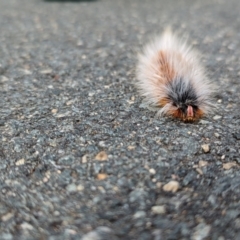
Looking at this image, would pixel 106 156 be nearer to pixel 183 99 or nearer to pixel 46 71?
pixel 183 99

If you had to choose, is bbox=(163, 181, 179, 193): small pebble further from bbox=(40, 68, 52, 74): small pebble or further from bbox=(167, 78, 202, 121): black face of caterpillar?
bbox=(40, 68, 52, 74): small pebble

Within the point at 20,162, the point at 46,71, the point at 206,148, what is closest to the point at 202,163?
the point at 206,148

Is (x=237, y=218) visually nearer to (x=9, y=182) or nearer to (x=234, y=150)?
(x=234, y=150)

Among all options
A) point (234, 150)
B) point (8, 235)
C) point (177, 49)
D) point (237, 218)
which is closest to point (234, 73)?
point (177, 49)

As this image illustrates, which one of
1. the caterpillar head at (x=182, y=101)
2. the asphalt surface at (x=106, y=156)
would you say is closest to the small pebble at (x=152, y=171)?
the asphalt surface at (x=106, y=156)

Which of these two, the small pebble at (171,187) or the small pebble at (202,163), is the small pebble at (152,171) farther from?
the small pebble at (202,163)

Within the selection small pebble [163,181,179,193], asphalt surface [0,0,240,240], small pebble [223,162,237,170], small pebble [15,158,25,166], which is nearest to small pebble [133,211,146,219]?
asphalt surface [0,0,240,240]
